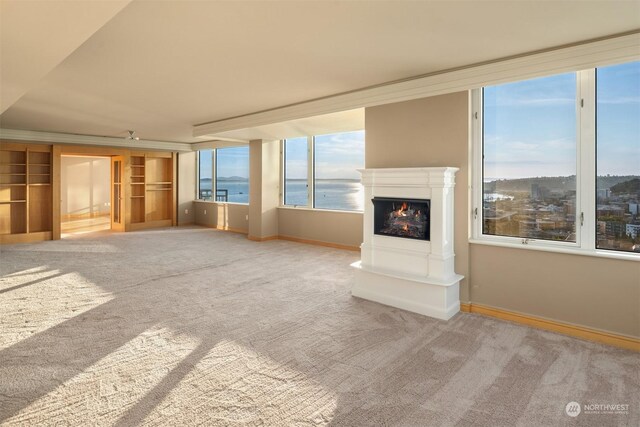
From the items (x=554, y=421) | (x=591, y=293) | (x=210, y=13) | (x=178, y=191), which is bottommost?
(x=554, y=421)

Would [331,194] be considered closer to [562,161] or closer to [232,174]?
[232,174]

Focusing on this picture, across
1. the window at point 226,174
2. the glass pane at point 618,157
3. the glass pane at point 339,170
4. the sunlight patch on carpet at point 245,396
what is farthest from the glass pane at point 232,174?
the glass pane at point 618,157

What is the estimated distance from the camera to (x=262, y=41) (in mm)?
3088

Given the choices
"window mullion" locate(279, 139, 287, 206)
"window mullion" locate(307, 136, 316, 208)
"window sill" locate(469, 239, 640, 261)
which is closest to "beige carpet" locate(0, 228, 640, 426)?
"window sill" locate(469, 239, 640, 261)

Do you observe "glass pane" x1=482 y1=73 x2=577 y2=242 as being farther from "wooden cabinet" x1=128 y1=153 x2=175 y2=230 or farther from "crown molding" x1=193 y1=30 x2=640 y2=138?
"wooden cabinet" x1=128 y1=153 x2=175 y2=230

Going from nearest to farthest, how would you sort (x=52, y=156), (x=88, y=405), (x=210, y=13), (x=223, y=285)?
(x=88, y=405) < (x=210, y=13) < (x=223, y=285) < (x=52, y=156)

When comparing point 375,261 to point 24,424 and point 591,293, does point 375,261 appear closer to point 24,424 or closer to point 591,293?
point 591,293

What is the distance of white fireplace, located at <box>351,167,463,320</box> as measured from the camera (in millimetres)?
3895

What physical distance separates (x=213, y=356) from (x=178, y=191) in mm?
9076

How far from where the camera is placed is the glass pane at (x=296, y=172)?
8.58 metres

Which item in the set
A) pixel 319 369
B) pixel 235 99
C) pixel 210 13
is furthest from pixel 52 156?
pixel 319 369

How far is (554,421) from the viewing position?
7.25 feet

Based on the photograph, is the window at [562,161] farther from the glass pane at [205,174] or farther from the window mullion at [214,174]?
the glass pane at [205,174]

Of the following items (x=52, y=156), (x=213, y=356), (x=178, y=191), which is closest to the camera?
(x=213, y=356)
